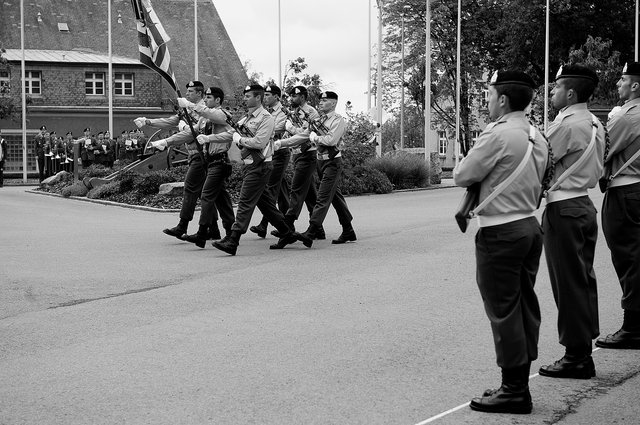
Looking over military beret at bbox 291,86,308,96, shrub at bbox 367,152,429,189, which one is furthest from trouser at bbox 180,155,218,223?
shrub at bbox 367,152,429,189

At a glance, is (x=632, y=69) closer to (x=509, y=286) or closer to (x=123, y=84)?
(x=509, y=286)

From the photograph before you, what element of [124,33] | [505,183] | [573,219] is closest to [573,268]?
[573,219]

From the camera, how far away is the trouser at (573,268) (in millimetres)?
6797

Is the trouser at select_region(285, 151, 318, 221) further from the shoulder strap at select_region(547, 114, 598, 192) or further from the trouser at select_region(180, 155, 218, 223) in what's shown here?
the shoulder strap at select_region(547, 114, 598, 192)

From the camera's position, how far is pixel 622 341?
768cm

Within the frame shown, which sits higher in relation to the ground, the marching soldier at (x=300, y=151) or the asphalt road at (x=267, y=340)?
the marching soldier at (x=300, y=151)

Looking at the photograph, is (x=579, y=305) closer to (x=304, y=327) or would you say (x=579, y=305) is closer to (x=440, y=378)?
(x=440, y=378)

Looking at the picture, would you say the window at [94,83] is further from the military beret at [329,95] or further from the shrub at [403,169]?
the military beret at [329,95]

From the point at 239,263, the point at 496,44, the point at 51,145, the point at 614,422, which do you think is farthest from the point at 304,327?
the point at 496,44

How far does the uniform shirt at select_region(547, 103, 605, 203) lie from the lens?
22.8 ft

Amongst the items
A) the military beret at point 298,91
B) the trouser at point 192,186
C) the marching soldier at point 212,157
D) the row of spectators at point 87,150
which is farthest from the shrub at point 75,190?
the marching soldier at point 212,157

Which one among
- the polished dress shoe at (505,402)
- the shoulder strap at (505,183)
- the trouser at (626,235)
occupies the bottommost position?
the polished dress shoe at (505,402)

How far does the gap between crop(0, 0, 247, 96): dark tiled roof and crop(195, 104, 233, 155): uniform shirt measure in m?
46.6

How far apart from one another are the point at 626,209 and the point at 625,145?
20.4 inches
